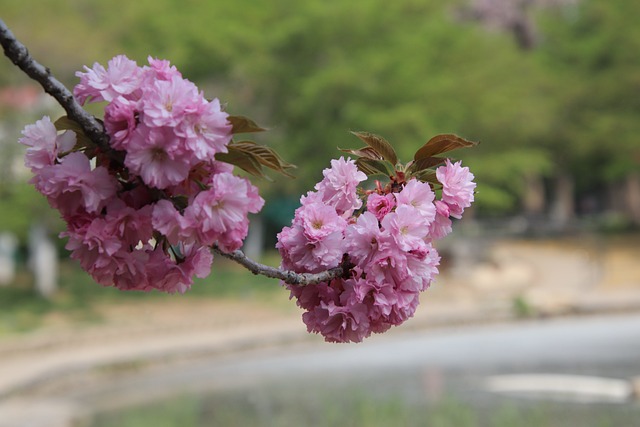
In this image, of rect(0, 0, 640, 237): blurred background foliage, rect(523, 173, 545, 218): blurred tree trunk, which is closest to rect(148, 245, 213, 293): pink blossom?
rect(0, 0, 640, 237): blurred background foliage

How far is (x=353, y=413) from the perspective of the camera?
25.2 feet

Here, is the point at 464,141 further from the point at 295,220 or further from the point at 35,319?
the point at 35,319

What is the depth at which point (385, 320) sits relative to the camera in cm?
122

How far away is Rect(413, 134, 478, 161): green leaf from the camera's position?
3.81 ft

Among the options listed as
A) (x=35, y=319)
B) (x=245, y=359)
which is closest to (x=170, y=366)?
(x=245, y=359)

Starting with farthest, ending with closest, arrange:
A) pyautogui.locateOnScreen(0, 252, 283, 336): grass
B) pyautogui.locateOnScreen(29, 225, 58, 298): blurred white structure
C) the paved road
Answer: pyautogui.locateOnScreen(29, 225, 58, 298): blurred white structure → pyautogui.locateOnScreen(0, 252, 283, 336): grass → the paved road

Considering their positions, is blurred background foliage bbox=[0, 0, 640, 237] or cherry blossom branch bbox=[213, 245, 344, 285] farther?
blurred background foliage bbox=[0, 0, 640, 237]

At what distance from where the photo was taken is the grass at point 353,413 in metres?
7.36

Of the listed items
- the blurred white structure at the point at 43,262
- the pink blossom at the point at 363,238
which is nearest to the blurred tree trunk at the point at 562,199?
the blurred white structure at the point at 43,262

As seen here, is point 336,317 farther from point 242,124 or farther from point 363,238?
point 242,124

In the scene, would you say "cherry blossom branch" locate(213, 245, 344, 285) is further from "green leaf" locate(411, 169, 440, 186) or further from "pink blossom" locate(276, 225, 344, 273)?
"green leaf" locate(411, 169, 440, 186)

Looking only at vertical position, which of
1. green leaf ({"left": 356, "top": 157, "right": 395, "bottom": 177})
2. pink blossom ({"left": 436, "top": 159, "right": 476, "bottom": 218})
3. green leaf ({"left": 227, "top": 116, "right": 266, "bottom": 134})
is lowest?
green leaf ({"left": 227, "top": 116, "right": 266, "bottom": 134})

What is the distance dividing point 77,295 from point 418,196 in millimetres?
13559

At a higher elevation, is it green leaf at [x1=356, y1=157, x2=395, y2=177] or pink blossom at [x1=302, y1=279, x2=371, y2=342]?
green leaf at [x1=356, y1=157, x2=395, y2=177]
